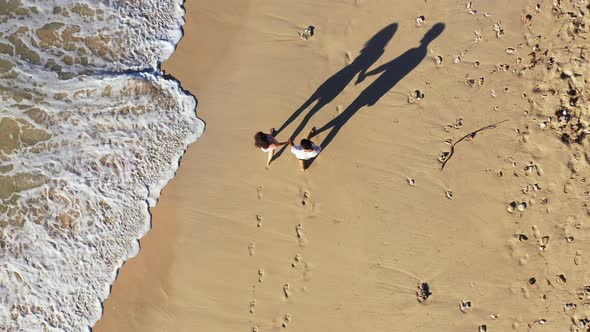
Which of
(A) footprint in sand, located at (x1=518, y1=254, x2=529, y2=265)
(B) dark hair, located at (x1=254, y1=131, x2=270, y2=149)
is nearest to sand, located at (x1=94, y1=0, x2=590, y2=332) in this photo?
(A) footprint in sand, located at (x1=518, y1=254, x2=529, y2=265)

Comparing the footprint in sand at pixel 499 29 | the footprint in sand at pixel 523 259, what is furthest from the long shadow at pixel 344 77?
the footprint in sand at pixel 523 259

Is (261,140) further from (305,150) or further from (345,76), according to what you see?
(345,76)

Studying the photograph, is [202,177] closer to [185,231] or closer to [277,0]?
[185,231]

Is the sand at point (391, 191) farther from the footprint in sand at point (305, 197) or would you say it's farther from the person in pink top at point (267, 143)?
the person in pink top at point (267, 143)

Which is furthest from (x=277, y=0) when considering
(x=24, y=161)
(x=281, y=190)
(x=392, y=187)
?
(x=24, y=161)

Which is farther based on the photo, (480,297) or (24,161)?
(24,161)
